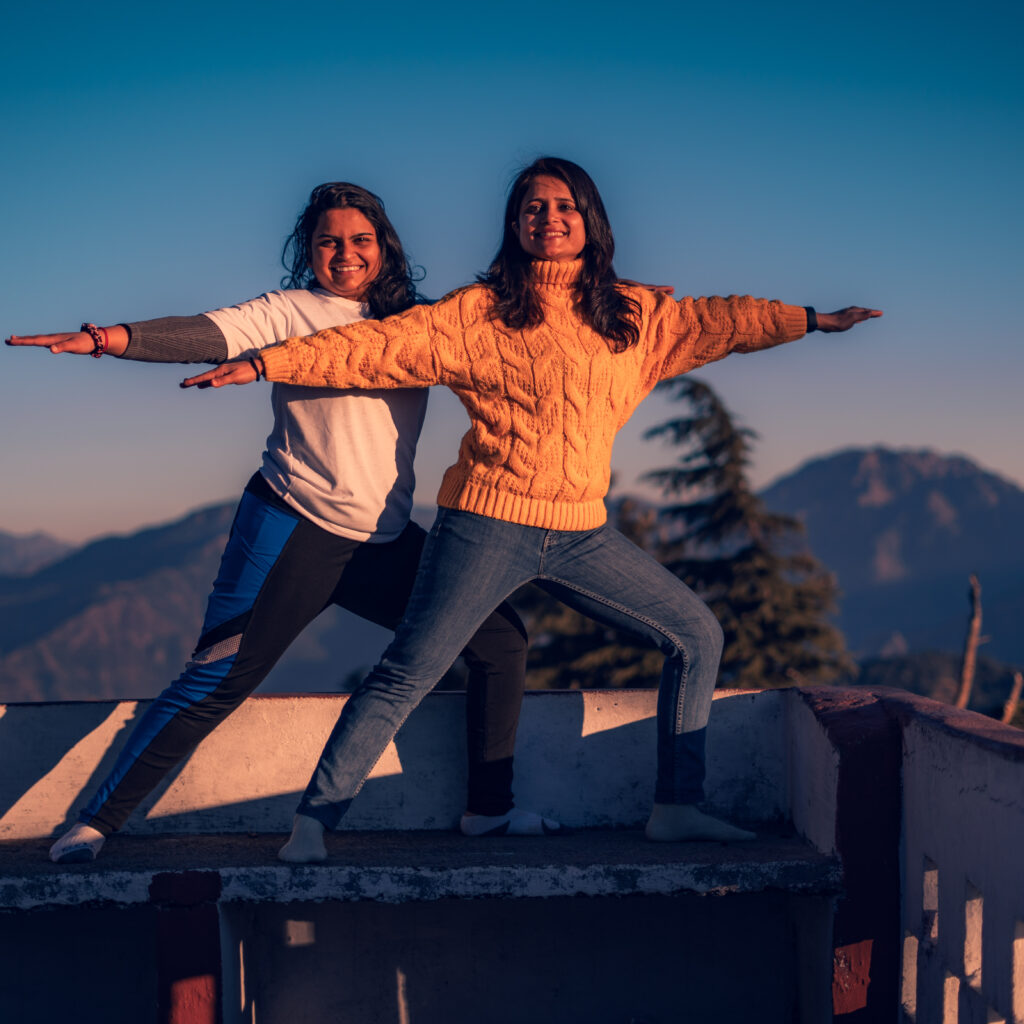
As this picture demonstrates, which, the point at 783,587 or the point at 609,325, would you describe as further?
the point at 783,587

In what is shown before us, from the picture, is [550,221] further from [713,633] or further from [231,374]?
[713,633]

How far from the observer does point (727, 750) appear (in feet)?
11.3

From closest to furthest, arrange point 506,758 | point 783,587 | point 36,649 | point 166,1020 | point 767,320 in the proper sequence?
point 166,1020 → point 767,320 → point 506,758 → point 783,587 → point 36,649

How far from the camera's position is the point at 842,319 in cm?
301

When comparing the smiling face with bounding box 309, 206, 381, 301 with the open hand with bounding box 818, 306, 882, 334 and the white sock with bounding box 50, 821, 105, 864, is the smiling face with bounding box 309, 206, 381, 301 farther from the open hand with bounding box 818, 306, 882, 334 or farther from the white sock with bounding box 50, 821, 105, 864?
the white sock with bounding box 50, 821, 105, 864

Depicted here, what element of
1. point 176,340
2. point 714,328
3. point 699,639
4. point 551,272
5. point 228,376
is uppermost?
point 551,272

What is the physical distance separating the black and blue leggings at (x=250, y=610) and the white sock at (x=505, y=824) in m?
0.72

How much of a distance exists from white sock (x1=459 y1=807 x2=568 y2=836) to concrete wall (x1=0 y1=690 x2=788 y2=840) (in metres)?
0.13

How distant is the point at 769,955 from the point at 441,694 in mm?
1347

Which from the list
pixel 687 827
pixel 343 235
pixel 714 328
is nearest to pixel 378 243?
pixel 343 235

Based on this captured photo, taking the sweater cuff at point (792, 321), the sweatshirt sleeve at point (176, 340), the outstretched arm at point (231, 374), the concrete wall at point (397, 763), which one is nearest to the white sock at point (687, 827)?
the concrete wall at point (397, 763)

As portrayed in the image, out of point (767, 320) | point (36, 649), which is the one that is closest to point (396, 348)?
point (767, 320)

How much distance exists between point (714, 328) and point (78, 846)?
231cm

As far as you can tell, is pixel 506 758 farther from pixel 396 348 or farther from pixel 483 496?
pixel 396 348
